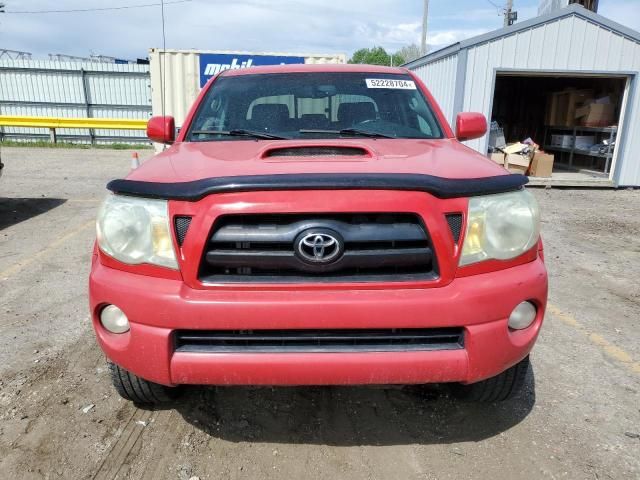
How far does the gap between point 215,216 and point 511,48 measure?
10.2 meters

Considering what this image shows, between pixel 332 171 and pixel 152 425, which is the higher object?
pixel 332 171

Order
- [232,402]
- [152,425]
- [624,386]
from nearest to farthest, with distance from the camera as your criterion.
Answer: [152,425], [232,402], [624,386]

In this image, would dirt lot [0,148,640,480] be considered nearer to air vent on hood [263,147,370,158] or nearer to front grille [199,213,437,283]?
front grille [199,213,437,283]

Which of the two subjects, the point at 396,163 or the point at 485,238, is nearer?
the point at 485,238

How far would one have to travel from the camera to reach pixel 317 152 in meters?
2.39

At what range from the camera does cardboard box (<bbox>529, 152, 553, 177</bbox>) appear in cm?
1112

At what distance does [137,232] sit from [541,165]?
36.0ft

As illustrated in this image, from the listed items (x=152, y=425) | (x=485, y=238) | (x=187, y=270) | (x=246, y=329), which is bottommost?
(x=152, y=425)

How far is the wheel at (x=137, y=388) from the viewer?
93.7 inches

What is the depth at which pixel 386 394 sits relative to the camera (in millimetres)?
2812

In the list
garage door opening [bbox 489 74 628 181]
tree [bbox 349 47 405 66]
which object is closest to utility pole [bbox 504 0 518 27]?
garage door opening [bbox 489 74 628 181]

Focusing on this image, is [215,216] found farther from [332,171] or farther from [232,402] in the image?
[232,402]

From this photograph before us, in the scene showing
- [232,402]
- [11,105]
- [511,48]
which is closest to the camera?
[232,402]

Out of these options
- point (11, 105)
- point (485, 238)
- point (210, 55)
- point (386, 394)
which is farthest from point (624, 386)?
point (11, 105)
